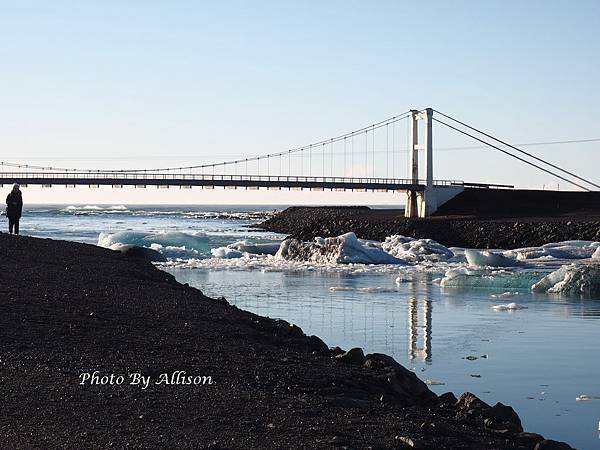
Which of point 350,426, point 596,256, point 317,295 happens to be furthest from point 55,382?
point 596,256

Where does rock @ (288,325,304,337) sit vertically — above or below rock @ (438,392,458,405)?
above

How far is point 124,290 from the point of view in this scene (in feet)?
42.3

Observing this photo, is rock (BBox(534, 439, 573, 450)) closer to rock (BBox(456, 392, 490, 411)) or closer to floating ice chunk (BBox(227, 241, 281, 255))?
rock (BBox(456, 392, 490, 411))

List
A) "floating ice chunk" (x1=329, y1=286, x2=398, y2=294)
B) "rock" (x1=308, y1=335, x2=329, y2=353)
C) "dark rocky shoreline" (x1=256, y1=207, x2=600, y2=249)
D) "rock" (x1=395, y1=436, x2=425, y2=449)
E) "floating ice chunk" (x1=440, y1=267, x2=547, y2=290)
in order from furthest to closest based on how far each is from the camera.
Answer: "dark rocky shoreline" (x1=256, y1=207, x2=600, y2=249) → "floating ice chunk" (x1=440, y1=267, x2=547, y2=290) → "floating ice chunk" (x1=329, y1=286, x2=398, y2=294) → "rock" (x1=308, y1=335, x2=329, y2=353) → "rock" (x1=395, y1=436, x2=425, y2=449)

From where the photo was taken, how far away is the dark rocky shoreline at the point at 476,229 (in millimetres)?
42594

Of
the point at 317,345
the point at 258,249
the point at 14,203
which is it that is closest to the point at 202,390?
the point at 317,345

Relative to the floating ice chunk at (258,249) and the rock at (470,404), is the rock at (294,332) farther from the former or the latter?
the floating ice chunk at (258,249)

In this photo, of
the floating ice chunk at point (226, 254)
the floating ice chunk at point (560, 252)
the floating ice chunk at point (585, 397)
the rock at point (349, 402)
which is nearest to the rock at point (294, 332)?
the floating ice chunk at point (585, 397)

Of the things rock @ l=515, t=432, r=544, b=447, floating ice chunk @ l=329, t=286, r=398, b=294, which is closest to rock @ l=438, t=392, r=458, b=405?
rock @ l=515, t=432, r=544, b=447

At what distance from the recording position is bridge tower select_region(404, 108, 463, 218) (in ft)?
185

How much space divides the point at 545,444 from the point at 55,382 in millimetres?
3479

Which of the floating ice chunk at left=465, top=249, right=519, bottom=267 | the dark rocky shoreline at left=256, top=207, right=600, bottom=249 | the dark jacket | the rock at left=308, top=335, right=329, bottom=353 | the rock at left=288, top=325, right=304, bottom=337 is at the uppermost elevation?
the dark jacket

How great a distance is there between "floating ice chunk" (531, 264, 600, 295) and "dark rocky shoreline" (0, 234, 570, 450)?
9976 mm

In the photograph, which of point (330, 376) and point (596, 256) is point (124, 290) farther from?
point (596, 256)
